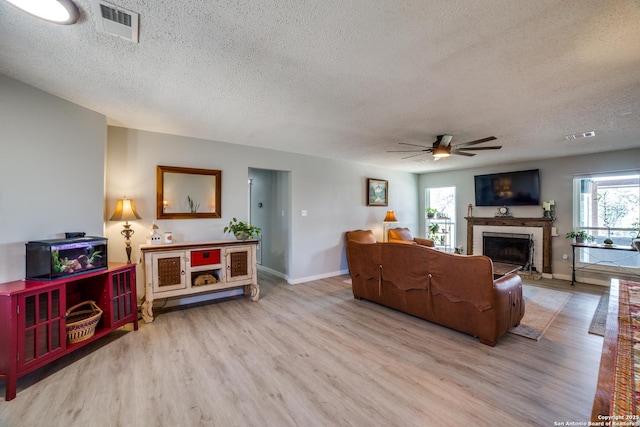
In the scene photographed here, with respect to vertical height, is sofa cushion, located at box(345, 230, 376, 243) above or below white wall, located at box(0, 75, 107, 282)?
below

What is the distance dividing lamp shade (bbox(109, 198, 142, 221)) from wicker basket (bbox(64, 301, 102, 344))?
0.97 meters

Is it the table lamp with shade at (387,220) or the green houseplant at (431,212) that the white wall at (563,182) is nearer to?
the green houseplant at (431,212)

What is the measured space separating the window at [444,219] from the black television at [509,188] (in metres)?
0.73

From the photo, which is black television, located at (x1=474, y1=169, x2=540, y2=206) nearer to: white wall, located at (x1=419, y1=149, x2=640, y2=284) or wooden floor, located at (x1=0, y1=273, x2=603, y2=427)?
white wall, located at (x1=419, y1=149, x2=640, y2=284)

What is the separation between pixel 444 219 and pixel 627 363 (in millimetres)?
6549

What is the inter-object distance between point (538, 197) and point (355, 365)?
552cm

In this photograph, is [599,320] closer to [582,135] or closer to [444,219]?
[582,135]

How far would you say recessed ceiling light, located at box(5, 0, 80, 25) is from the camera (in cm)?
136

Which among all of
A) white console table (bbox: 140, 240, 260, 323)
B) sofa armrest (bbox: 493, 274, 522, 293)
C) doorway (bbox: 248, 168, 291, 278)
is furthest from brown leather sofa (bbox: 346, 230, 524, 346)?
doorway (bbox: 248, 168, 291, 278)

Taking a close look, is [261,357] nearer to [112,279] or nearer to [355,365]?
[355,365]

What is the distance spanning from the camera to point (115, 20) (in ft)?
4.95

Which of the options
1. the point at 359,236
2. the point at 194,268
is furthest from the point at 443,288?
the point at 194,268

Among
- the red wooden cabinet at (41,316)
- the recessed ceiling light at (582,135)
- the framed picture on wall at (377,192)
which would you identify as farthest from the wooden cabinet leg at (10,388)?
the recessed ceiling light at (582,135)

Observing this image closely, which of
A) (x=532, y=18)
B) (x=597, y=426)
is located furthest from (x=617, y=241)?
(x=597, y=426)
